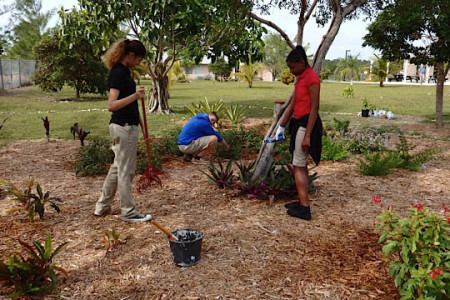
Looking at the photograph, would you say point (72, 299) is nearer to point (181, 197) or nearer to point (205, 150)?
point (181, 197)

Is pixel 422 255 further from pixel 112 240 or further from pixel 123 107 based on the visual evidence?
pixel 123 107

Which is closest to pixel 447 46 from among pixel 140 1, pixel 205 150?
pixel 205 150

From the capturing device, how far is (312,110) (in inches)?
144

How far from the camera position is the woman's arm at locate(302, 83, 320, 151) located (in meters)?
3.61

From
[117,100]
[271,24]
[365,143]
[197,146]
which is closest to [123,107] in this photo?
[117,100]

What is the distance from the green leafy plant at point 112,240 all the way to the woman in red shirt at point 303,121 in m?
1.82

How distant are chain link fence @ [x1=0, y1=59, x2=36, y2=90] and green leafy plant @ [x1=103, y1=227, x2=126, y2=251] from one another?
24006mm

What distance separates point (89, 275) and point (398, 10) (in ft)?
19.3

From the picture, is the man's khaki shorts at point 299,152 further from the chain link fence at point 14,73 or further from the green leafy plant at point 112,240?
the chain link fence at point 14,73

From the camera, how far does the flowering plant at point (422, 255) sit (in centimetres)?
214

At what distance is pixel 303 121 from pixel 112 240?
2.20m

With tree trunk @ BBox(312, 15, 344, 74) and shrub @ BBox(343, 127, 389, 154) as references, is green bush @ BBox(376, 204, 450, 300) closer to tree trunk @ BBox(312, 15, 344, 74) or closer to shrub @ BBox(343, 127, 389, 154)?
tree trunk @ BBox(312, 15, 344, 74)

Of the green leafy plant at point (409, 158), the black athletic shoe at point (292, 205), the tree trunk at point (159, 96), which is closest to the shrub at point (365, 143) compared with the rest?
the green leafy plant at point (409, 158)

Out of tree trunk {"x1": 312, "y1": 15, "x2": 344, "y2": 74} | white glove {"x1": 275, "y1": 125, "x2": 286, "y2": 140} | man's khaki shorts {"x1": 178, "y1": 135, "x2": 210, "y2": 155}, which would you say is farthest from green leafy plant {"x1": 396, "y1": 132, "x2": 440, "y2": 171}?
man's khaki shorts {"x1": 178, "y1": 135, "x2": 210, "y2": 155}
